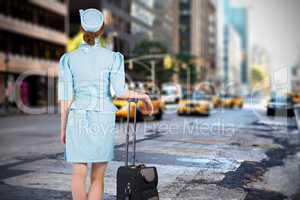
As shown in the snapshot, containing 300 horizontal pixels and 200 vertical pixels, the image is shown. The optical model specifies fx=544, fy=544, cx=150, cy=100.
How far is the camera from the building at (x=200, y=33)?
429 feet

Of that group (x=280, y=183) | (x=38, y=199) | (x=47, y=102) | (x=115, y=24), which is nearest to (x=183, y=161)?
(x=280, y=183)

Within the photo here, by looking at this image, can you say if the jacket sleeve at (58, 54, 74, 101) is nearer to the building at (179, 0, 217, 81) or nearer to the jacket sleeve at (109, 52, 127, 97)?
the jacket sleeve at (109, 52, 127, 97)

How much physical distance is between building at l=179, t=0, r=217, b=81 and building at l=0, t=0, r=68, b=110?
188 ft

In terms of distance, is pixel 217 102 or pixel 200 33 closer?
pixel 217 102

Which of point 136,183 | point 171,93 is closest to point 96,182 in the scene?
point 136,183

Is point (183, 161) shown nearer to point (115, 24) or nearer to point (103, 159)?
point (103, 159)

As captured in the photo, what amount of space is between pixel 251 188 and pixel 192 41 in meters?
127

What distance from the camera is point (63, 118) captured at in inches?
170

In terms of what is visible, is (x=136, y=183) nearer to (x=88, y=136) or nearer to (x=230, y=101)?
(x=88, y=136)

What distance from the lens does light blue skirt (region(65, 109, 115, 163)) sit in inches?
169

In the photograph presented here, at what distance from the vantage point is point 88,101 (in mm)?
4352

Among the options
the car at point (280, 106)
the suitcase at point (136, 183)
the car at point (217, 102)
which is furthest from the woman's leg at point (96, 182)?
the car at point (217, 102)

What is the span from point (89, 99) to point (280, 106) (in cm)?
3024

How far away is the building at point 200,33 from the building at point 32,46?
57369 mm
